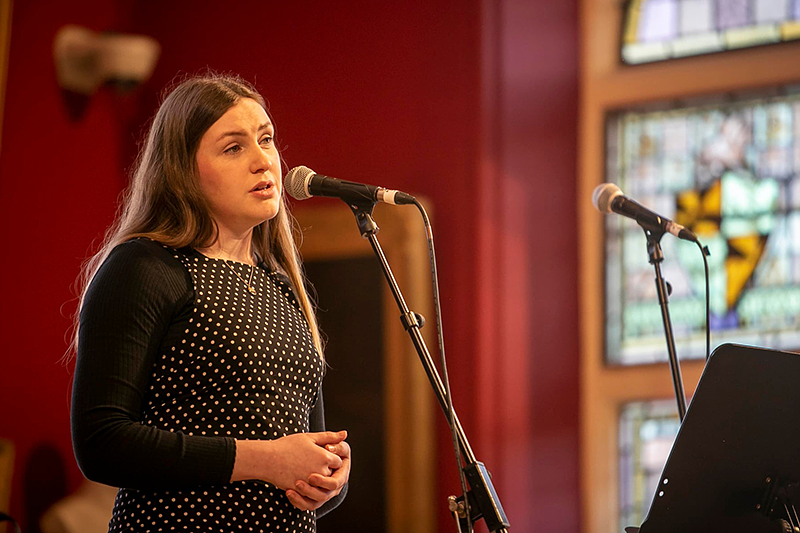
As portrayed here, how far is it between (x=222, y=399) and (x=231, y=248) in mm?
323

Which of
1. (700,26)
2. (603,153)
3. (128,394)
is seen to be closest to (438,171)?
(603,153)

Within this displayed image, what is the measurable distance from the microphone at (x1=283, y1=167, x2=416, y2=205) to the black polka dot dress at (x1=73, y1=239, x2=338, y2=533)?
0.20m

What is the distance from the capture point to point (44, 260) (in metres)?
3.82

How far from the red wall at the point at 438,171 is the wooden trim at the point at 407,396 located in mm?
78

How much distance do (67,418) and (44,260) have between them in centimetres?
67

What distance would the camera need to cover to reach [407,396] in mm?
3553

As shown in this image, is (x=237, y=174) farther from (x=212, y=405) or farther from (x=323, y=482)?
(x=323, y=482)

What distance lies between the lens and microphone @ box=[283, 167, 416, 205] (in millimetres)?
1601

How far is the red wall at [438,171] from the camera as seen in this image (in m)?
3.59

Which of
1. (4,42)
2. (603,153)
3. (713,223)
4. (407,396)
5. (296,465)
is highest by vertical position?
(4,42)

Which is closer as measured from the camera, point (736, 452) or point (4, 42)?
point (736, 452)

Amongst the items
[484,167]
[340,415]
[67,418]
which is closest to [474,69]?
[484,167]

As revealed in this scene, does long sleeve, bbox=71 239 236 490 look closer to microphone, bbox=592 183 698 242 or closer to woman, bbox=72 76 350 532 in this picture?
woman, bbox=72 76 350 532

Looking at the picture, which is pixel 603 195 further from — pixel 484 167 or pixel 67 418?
pixel 67 418
